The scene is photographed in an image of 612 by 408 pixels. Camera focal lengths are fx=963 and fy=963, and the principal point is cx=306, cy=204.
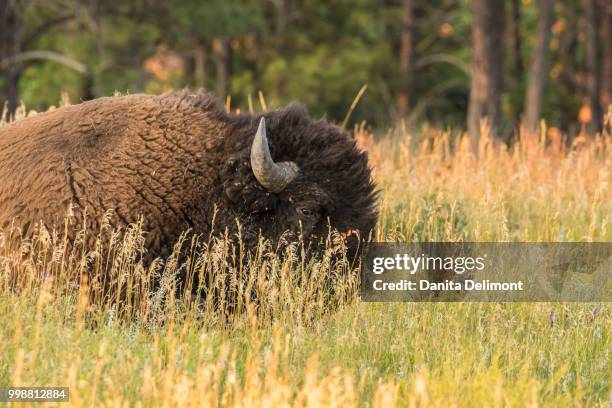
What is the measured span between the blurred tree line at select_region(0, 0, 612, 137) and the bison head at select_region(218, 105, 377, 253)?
349 inches

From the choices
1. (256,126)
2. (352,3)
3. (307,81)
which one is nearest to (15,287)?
(256,126)

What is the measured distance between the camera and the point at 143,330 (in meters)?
5.87

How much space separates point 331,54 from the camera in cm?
2775

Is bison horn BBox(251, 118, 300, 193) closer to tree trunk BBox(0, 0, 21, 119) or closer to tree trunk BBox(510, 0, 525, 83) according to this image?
tree trunk BBox(0, 0, 21, 119)

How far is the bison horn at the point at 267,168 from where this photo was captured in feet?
21.2

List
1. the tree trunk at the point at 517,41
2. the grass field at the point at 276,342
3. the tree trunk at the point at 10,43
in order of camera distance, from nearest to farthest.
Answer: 1. the grass field at the point at 276,342
2. the tree trunk at the point at 10,43
3. the tree trunk at the point at 517,41

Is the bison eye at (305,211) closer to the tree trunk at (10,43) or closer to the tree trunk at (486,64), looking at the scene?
the tree trunk at (486,64)

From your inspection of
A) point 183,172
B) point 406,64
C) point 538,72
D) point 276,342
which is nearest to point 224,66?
point 406,64

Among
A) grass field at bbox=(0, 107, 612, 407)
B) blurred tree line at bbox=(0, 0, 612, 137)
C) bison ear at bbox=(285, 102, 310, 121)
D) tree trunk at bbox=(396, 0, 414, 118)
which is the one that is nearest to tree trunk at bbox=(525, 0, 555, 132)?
blurred tree line at bbox=(0, 0, 612, 137)

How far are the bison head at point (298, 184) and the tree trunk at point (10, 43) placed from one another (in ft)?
45.4

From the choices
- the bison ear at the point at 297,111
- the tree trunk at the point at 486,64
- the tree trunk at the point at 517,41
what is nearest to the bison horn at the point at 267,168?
the bison ear at the point at 297,111

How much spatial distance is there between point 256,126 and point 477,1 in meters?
11.3

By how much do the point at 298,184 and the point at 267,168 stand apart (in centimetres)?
37

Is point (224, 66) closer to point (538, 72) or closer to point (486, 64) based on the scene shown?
point (538, 72)
